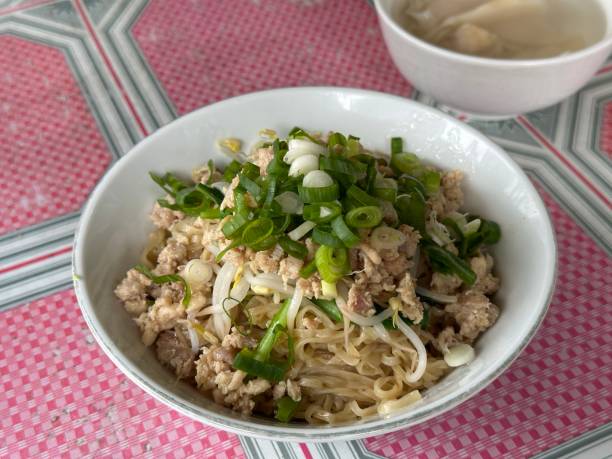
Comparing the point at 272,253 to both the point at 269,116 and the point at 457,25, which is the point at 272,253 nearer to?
the point at 269,116

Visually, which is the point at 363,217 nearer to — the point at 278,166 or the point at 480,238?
the point at 278,166

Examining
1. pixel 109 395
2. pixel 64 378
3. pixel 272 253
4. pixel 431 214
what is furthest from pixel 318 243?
pixel 64 378

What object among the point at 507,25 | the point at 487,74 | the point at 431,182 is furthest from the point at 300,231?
the point at 507,25

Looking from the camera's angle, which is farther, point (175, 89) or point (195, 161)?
point (175, 89)

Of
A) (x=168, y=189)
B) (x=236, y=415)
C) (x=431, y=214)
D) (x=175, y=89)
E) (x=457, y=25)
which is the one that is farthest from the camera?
(x=175, y=89)

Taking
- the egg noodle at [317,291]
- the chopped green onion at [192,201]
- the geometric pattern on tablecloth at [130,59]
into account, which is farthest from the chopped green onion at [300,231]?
the geometric pattern on tablecloth at [130,59]

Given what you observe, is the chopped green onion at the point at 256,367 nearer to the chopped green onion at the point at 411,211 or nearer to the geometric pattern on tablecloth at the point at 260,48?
the chopped green onion at the point at 411,211

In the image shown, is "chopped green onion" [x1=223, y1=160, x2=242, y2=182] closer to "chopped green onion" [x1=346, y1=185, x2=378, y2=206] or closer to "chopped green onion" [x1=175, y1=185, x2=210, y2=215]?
"chopped green onion" [x1=175, y1=185, x2=210, y2=215]

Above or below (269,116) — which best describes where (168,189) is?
below
